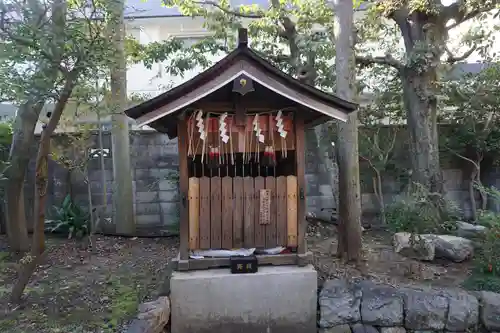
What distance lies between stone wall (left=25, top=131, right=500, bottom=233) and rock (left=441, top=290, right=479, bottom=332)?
4.59m

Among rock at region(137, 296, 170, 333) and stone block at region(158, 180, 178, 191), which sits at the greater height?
stone block at region(158, 180, 178, 191)

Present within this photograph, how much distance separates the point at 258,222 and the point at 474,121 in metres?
6.74

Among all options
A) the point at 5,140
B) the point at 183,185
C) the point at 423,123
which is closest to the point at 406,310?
the point at 183,185

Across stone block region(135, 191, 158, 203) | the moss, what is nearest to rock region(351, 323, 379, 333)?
the moss

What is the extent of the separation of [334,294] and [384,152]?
5.15 metres

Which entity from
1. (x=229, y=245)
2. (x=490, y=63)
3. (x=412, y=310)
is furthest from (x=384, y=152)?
(x=229, y=245)

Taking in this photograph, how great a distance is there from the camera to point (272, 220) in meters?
5.83

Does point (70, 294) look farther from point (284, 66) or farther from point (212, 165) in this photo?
point (284, 66)

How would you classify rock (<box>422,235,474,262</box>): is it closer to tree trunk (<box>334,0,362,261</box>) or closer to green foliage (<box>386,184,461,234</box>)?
green foliage (<box>386,184,461,234</box>)

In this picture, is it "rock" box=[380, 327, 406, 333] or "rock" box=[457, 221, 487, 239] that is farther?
"rock" box=[457, 221, 487, 239]

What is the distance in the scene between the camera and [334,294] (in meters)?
5.60

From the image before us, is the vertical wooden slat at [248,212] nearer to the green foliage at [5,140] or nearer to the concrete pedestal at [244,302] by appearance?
the concrete pedestal at [244,302]

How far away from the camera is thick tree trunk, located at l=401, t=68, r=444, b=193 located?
832 centimetres

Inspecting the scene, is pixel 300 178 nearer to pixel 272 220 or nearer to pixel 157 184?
pixel 272 220
